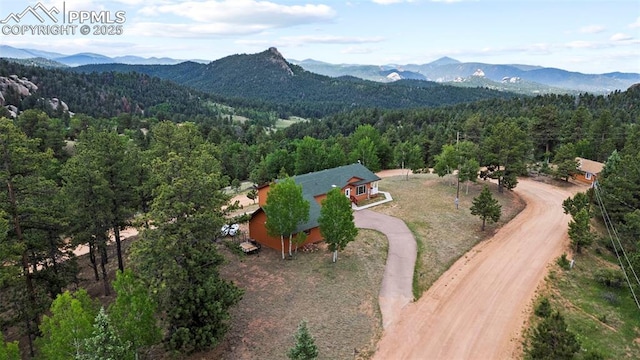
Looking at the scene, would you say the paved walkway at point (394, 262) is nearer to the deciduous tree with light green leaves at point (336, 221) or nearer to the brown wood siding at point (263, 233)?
the deciduous tree with light green leaves at point (336, 221)

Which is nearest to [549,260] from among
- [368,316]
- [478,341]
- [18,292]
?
[478,341]

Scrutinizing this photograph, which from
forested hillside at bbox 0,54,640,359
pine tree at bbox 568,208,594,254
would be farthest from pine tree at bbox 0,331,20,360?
pine tree at bbox 568,208,594,254

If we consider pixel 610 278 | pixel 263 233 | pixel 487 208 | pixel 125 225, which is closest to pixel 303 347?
pixel 125 225

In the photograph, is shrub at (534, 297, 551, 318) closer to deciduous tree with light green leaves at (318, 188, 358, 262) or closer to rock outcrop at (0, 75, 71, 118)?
deciduous tree with light green leaves at (318, 188, 358, 262)

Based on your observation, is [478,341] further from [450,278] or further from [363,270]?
[363,270]

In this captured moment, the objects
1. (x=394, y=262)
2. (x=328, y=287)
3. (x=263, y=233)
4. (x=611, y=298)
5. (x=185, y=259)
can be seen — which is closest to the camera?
(x=185, y=259)

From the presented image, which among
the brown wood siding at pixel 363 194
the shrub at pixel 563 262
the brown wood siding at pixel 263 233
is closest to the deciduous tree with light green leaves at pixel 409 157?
the brown wood siding at pixel 363 194

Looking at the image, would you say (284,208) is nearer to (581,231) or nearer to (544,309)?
(544,309)
